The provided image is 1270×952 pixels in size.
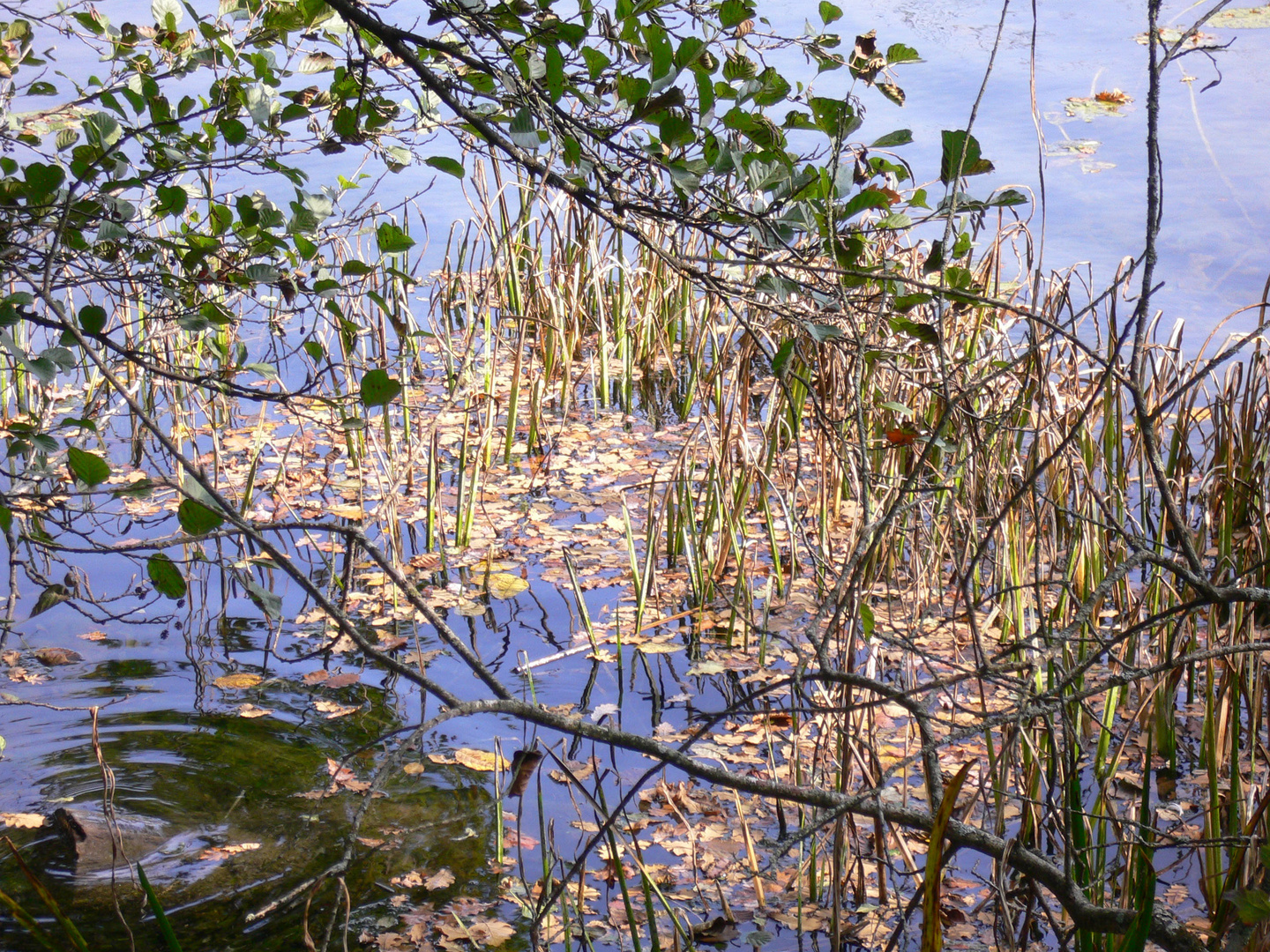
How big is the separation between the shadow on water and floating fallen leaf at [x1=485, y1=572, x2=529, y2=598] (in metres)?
0.64

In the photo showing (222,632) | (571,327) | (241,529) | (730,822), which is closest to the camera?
(241,529)

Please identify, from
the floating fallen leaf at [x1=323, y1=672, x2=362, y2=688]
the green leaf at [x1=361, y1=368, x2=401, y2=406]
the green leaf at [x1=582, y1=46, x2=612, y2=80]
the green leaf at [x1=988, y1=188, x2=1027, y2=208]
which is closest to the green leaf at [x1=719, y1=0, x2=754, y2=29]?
the green leaf at [x1=582, y1=46, x2=612, y2=80]

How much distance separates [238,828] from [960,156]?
2.02 metres

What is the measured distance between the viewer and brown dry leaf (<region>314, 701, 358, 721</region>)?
2.69 metres

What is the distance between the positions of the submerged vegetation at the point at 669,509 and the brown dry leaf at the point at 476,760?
1cm

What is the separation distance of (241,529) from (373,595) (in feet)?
7.62

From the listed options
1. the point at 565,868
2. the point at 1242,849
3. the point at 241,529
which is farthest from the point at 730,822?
the point at 241,529

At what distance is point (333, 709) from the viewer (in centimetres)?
272

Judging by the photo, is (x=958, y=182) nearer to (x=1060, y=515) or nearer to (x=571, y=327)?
(x=1060, y=515)

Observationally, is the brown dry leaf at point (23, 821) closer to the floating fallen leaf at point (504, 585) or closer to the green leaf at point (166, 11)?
the floating fallen leaf at point (504, 585)

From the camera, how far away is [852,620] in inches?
76.4

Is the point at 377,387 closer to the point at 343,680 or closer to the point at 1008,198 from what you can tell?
the point at 1008,198

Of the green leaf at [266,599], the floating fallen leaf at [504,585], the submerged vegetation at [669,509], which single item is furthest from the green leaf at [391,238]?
the floating fallen leaf at [504,585]

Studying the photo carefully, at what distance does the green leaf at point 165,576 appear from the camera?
1.28 m
